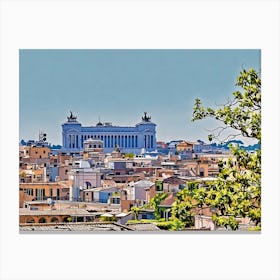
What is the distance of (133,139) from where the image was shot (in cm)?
817

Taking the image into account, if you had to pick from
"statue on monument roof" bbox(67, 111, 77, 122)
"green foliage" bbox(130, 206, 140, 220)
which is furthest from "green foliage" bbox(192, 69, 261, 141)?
"statue on monument roof" bbox(67, 111, 77, 122)

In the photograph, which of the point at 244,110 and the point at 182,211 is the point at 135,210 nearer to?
the point at 182,211

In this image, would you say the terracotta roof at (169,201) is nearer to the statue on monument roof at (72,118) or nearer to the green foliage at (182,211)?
the green foliage at (182,211)

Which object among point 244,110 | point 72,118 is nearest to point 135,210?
point 72,118

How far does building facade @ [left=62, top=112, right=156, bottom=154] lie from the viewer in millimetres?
8141

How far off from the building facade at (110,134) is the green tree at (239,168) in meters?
0.43

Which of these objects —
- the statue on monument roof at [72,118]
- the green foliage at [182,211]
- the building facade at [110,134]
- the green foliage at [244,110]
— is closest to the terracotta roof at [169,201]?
the green foliage at [182,211]

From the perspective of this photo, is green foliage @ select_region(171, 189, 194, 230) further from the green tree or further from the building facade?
the building facade
